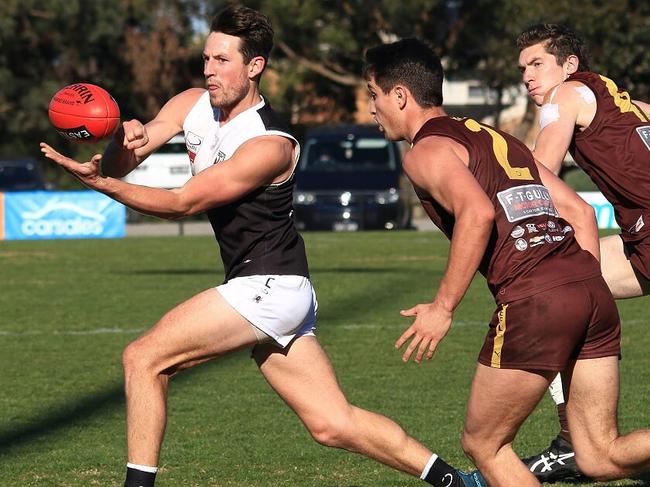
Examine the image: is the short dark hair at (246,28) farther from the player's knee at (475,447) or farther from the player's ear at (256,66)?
the player's knee at (475,447)

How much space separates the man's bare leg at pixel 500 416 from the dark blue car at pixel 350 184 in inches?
870

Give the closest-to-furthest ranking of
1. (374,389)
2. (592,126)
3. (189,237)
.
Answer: (592,126)
(374,389)
(189,237)

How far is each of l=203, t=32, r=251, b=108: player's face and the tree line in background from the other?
1241 inches

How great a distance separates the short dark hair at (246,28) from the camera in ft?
19.7

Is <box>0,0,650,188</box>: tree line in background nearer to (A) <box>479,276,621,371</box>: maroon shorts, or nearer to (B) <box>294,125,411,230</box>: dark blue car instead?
(B) <box>294,125,411,230</box>: dark blue car

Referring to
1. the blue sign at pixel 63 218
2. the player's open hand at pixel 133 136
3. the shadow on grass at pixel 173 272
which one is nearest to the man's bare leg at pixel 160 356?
the player's open hand at pixel 133 136

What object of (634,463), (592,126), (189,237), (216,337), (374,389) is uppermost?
(592,126)

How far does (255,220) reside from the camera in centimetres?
593

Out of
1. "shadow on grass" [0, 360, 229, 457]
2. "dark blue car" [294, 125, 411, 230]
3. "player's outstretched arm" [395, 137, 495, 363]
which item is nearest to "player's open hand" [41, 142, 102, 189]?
"player's outstretched arm" [395, 137, 495, 363]

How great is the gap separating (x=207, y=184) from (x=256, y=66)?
2.29 ft

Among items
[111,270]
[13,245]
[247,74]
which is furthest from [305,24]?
[247,74]

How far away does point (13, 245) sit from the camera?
993 inches

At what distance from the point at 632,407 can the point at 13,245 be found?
18406 mm

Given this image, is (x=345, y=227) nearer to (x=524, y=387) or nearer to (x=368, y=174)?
(x=368, y=174)
